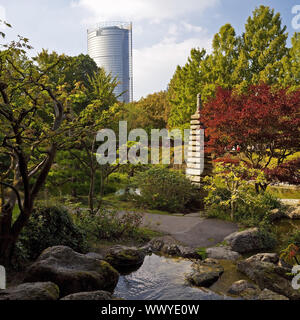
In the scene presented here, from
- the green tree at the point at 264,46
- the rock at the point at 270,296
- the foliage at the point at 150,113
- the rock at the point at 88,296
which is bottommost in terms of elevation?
the rock at the point at 270,296

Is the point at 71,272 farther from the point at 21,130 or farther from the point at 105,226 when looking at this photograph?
the point at 105,226

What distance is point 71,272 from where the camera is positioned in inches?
183

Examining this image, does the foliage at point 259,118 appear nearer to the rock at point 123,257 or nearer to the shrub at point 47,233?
the rock at point 123,257

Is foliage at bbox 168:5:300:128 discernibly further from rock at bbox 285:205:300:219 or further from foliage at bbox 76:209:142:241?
A: foliage at bbox 76:209:142:241

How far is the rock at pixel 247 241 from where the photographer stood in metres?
6.89

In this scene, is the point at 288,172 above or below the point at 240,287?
above

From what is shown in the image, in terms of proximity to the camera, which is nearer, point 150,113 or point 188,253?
point 188,253

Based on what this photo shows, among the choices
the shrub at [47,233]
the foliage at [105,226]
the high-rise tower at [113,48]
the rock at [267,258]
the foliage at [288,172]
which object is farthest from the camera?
the high-rise tower at [113,48]

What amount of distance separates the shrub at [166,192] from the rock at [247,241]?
400cm

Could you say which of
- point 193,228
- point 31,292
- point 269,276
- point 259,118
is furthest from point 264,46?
point 31,292

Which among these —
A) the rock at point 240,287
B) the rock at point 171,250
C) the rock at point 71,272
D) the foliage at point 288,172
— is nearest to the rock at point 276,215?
the foliage at point 288,172

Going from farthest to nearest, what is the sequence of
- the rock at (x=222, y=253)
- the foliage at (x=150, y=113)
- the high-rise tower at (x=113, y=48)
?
the high-rise tower at (x=113, y=48) < the foliage at (x=150, y=113) < the rock at (x=222, y=253)

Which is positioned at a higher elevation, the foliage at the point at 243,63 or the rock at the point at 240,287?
the foliage at the point at 243,63

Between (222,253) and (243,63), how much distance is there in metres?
19.4
